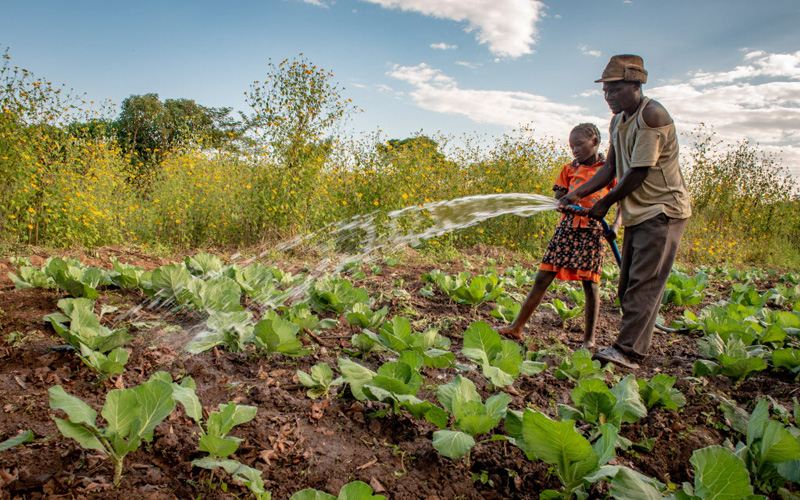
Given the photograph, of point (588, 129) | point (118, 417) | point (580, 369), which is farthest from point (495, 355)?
point (588, 129)

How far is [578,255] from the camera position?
10.6 feet

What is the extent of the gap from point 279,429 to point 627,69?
2.66 m

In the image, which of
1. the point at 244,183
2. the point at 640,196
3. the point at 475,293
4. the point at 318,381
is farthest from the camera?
the point at 244,183

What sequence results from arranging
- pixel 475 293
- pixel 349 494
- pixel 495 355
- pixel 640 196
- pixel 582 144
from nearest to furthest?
pixel 349 494
pixel 495 355
pixel 640 196
pixel 582 144
pixel 475 293

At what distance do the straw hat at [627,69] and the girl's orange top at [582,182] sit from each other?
67cm

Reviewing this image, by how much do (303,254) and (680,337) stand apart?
4.97 metres

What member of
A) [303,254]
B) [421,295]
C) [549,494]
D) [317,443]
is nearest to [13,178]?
[303,254]

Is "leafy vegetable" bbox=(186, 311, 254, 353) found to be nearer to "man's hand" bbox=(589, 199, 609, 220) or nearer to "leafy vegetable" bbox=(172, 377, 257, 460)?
"leafy vegetable" bbox=(172, 377, 257, 460)

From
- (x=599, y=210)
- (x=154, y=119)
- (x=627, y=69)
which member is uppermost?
(x=154, y=119)

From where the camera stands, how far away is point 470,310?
4.14 m

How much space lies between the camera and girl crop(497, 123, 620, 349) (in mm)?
3240

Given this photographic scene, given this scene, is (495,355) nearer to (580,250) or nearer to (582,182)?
(580,250)

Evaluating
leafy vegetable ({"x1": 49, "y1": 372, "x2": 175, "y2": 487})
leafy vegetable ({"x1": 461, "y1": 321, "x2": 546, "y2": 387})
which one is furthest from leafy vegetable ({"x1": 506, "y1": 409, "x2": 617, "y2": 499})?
leafy vegetable ({"x1": 49, "y1": 372, "x2": 175, "y2": 487})

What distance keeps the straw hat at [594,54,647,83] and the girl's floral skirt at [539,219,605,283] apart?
0.99 m
